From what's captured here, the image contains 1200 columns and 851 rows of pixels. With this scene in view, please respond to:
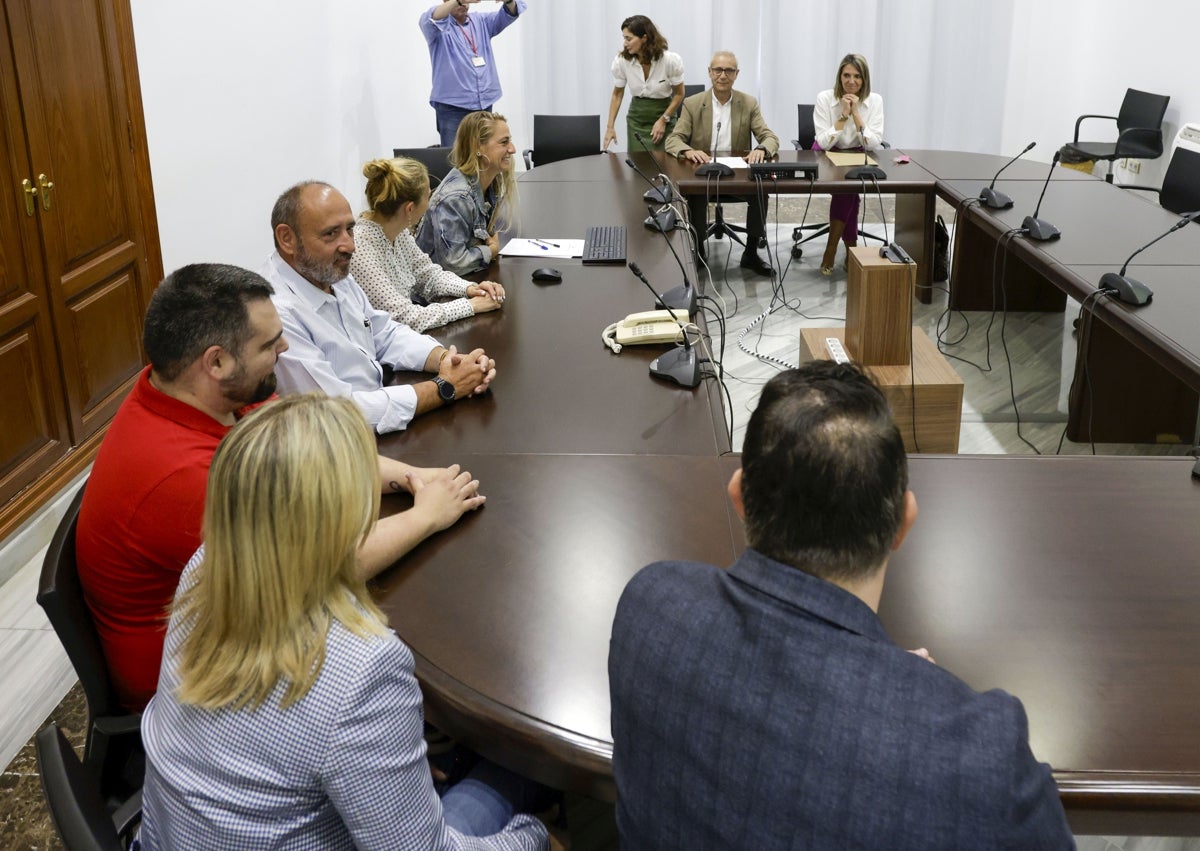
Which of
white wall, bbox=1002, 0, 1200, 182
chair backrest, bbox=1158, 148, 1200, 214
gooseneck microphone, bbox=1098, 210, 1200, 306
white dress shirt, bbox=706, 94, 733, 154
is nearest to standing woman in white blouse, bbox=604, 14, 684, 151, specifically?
white dress shirt, bbox=706, 94, 733, 154

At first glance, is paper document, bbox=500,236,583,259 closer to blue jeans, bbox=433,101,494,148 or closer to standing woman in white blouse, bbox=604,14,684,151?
standing woman in white blouse, bbox=604,14,684,151

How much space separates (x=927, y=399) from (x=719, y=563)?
1.80 meters

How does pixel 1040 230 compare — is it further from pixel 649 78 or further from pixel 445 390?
pixel 649 78

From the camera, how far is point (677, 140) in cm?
558

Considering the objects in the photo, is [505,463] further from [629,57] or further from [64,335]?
[629,57]

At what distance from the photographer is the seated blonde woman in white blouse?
2799 mm

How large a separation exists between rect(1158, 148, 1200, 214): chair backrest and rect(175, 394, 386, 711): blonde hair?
190 inches

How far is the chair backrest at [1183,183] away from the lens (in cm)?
490

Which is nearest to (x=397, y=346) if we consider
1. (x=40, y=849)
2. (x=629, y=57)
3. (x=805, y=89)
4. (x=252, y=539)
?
(x=40, y=849)

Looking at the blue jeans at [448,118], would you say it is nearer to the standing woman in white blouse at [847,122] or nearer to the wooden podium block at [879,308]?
the standing woman in white blouse at [847,122]

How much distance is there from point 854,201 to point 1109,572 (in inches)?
Answer: 171

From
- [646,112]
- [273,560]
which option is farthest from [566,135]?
[273,560]

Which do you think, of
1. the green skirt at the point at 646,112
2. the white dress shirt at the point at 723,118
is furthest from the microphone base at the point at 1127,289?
the green skirt at the point at 646,112

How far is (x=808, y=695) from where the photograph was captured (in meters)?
0.89
